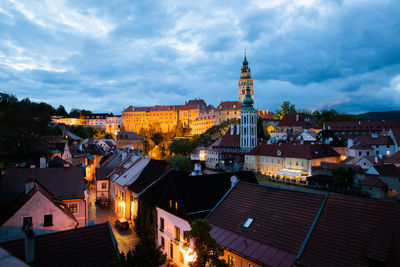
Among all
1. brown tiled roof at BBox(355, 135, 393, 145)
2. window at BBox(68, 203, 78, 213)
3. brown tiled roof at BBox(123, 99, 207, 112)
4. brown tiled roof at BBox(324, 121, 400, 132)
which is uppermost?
brown tiled roof at BBox(123, 99, 207, 112)

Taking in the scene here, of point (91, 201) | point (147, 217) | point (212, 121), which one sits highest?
point (212, 121)

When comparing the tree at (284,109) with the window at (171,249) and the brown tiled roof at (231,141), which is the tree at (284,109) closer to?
the brown tiled roof at (231,141)

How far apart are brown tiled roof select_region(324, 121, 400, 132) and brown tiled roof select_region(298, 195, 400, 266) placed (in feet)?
242

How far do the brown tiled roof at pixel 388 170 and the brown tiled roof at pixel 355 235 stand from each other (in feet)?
95.0

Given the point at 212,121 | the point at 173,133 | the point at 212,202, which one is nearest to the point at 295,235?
the point at 212,202

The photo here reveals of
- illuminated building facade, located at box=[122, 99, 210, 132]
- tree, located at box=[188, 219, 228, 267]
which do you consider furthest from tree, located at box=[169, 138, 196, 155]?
tree, located at box=[188, 219, 228, 267]

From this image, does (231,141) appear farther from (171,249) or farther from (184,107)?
(184,107)

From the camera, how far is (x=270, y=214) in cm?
1262

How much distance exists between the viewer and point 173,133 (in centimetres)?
12825

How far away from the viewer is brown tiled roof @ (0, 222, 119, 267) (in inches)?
364

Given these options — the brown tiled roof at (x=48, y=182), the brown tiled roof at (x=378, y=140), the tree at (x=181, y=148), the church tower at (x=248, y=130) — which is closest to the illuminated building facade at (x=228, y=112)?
the tree at (x=181, y=148)

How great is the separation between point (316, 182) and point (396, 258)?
34355 millimetres

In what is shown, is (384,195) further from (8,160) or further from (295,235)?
(8,160)

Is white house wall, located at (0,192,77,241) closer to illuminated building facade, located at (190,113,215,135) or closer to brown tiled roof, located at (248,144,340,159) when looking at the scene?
brown tiled roof, located at (248,144,340,159)
